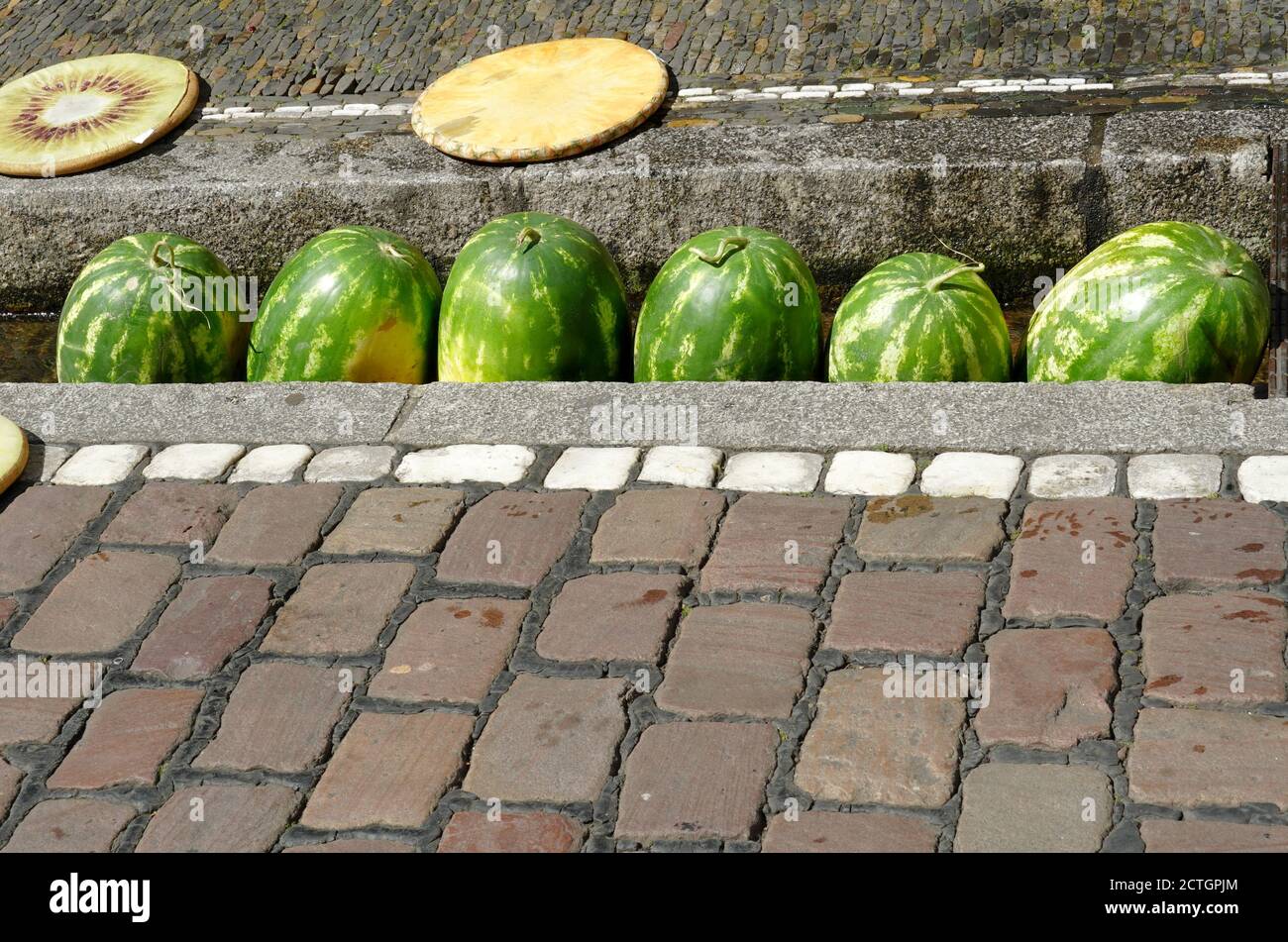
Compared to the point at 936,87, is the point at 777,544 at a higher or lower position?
lower

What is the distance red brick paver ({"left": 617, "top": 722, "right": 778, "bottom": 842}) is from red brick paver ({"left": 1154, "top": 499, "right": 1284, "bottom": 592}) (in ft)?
3.09

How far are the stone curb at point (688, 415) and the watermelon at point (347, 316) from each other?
0.25 m

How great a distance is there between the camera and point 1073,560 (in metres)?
3.12

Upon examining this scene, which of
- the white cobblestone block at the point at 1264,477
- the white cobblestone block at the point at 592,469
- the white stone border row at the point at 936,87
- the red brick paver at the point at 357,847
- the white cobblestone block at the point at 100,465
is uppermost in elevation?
the white stone border row at the point at 936,87

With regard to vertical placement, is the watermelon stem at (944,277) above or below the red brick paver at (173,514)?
above

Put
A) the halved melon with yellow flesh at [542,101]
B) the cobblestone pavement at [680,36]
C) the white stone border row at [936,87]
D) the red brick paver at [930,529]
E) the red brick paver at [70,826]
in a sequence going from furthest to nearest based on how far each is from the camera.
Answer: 1. the cobblestone pavement at [680,36]
2. the white stone border row at [936,87]
3. the halved melon with yellow flesh at [542,101]
4. the red brick paver at [930,529]
5. the red brick paver at [70,826]

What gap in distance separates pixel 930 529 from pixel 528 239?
59.1 inches

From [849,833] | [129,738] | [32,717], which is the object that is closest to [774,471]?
[849,833]

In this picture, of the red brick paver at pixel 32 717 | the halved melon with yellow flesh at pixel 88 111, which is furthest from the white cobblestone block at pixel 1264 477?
the halved melon with yellow flesh at pixel 88 111

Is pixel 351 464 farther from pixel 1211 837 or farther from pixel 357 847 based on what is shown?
pixel 1211 837

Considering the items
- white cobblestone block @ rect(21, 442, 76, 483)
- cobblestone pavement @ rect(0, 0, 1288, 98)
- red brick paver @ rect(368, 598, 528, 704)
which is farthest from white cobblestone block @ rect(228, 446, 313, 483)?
cobblestone pavement @ rect(0, 0, 1288, 98)

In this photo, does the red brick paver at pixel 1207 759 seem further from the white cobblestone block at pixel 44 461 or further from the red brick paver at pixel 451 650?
the white cobblestone block at pixel 44 461

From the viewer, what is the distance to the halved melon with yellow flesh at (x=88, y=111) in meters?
5.25

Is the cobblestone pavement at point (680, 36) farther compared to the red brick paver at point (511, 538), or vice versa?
the cobblestone pavement at point (680, 36)
